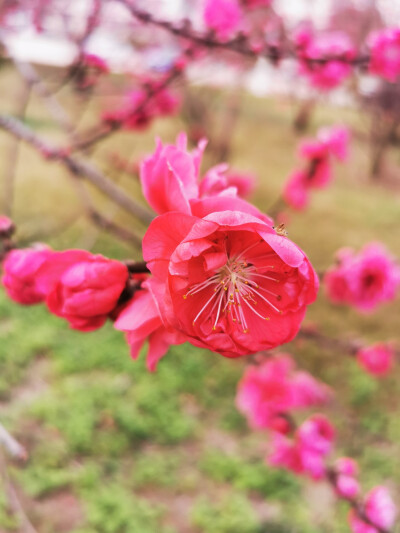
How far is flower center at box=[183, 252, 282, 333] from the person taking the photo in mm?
595

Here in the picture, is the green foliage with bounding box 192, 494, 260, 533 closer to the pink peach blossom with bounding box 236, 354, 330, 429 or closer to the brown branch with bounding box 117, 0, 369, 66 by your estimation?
the pink peach blossom with bounding box 236, 354, 330, 429

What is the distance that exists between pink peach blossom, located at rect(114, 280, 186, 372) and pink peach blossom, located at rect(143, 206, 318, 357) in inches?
1.2

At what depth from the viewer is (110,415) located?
2529mm

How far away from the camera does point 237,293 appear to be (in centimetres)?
62

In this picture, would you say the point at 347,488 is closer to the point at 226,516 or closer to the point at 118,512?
the point at 226,516

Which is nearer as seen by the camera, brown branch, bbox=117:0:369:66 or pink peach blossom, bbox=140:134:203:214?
pink peach blossom, bbox=140:134:203:214

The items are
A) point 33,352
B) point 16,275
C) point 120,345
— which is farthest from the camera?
point 120,345

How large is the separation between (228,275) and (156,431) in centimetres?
210

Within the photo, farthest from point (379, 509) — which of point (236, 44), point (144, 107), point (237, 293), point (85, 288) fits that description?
point (144, 107)

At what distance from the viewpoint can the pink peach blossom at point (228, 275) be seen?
0.52 m

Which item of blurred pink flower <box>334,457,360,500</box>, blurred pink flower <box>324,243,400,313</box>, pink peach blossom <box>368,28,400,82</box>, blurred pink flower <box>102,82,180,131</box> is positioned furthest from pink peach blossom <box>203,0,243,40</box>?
blurred pink flower <box>334,457,360,500</box>

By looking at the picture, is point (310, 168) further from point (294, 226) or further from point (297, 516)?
point (294, 226)

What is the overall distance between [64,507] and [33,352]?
1098 mm

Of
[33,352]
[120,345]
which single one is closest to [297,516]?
[120,345]
